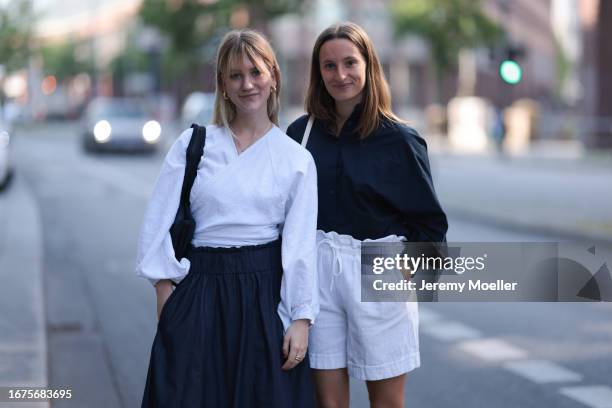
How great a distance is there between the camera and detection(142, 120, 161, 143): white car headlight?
30.0m

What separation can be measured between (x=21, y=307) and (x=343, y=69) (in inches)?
183

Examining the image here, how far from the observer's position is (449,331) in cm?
712

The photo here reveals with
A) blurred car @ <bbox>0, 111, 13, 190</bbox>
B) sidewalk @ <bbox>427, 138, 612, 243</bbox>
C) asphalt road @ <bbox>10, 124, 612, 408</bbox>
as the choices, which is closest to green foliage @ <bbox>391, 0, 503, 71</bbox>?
sidewalk @ <bbox>427, 138, 612, 243</bbox>

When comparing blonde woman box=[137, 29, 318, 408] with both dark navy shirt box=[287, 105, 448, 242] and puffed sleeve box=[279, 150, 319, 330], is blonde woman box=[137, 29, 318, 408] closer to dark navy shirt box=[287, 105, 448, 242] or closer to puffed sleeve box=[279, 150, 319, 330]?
puffed sleeve box=[279, 150, 319, 330]

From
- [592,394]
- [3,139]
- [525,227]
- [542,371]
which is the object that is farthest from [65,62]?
[592,394]

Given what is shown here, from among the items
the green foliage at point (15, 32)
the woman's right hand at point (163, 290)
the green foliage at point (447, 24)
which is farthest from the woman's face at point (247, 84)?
the green foliage at point (447, 24)

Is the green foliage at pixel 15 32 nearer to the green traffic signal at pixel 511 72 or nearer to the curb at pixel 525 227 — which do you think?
the curb at pixel 525 227

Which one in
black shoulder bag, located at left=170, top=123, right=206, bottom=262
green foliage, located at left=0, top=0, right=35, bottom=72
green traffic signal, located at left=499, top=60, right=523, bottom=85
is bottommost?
black shoulder bag, located at left=170, top=123, right=206, bottom=262

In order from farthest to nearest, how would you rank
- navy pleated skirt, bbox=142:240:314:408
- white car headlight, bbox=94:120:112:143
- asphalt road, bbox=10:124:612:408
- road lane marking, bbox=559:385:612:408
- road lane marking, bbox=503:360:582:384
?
white car headlight, bbox=94:120:112:143
road lane marking, bbox=503:360:582:384
asphalt road, bbox=10:124:612:408
road lane marking, bbox=559:385:612:408
navy pleated skirt, bbox=142:240:314:408

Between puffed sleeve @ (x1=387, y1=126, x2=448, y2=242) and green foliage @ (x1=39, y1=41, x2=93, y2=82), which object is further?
green foliage @ (x1=39, y1=41, x2=93, y2=82)

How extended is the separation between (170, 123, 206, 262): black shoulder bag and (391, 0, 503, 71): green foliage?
36.7m

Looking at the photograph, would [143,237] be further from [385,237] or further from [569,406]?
[569,406]

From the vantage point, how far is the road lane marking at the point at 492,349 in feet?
20.6

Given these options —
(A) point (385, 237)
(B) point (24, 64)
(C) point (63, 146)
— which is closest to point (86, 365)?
(A) point (385, 237)
